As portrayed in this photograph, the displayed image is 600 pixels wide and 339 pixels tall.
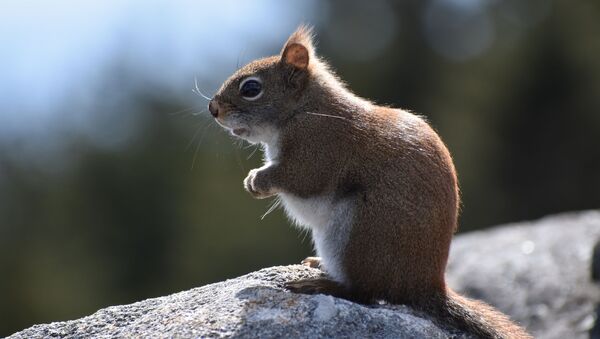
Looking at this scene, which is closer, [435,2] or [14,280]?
[14,280]

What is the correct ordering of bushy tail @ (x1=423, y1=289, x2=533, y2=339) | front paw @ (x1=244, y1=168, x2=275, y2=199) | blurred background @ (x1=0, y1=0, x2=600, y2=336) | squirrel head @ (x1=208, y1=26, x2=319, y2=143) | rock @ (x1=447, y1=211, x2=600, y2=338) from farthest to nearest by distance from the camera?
blurred background @ (x1=0, y1=0, x2=600, y2=336)
rock @ (x1=447, y1=211, x2=600, y2=338)
squirrel head @ (x1=208, y1=26, x2=319, y2=143)
front paw @ (x1=244, y1=168, x2=275, y2=199)
bushy tail @ (x1=423, y1=289, x2=533, y2=339)

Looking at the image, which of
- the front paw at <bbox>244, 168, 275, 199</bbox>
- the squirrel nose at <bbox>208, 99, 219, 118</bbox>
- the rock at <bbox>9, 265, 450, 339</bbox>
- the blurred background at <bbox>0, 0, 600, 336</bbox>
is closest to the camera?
the rock at <bbox>9, 265, 450, 339</bbox>

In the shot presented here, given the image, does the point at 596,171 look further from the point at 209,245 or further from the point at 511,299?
the point at 511,299

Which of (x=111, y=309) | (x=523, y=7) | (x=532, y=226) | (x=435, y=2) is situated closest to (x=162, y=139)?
(x=435, y=2)

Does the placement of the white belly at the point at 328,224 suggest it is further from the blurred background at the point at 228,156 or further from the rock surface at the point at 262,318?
the blurred background at the point at 228,156

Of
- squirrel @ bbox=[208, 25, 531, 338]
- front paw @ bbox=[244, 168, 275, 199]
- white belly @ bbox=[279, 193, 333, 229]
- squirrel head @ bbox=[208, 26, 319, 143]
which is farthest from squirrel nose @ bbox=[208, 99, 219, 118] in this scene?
white belly @ bbox=[279, 193, 333, 229]

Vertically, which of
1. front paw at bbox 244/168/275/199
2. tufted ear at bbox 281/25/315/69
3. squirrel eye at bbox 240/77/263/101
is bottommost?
front paw at bbox 244/168/275/199

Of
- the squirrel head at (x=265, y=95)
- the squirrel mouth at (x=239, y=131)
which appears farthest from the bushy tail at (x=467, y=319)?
the squirrel mouth at (x=239, y=131)

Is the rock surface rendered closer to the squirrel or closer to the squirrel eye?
the squirrel
